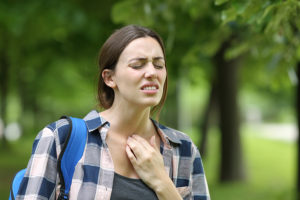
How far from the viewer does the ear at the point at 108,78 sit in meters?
2.20

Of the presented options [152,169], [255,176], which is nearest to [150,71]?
[152,169]

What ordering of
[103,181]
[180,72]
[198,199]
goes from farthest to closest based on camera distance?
[180,72]
[198,199]
[103,181]

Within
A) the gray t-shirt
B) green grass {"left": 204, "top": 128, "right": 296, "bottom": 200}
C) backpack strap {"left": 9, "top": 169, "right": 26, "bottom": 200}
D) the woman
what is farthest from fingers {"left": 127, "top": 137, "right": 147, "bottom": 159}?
green grass {"left": 204, "top": 128, "right": 296, "bottom": 200}

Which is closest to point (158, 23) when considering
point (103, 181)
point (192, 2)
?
point (192, 2)

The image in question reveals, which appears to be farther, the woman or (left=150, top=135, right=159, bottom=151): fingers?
(left=150, top=135, right=159, bottom=151): fingers

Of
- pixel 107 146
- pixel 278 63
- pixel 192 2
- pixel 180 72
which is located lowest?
pixel 107 146

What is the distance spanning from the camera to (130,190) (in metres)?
2.07

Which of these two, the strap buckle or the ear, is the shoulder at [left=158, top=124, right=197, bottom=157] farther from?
the strap buckle

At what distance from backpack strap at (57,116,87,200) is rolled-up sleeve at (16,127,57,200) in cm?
4

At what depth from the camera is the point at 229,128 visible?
10195mm

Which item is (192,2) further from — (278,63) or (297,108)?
(297,108)

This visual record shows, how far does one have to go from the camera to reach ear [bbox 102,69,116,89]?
220cm

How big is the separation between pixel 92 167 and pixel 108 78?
497 millimetres

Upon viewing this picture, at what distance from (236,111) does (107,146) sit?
8387 mm
